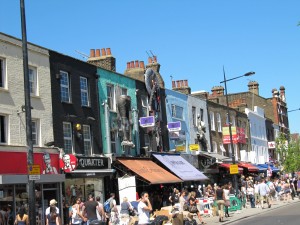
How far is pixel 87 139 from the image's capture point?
26.7 meters

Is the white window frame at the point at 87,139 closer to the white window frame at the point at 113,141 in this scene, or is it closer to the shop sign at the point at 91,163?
the shop sign at the point at 91,163

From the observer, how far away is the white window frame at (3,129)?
69.2ft

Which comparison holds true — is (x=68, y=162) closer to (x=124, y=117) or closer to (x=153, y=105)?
(x=124, y=117)

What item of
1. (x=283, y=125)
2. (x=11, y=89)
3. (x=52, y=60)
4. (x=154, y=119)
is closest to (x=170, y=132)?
(x=154, y=119)

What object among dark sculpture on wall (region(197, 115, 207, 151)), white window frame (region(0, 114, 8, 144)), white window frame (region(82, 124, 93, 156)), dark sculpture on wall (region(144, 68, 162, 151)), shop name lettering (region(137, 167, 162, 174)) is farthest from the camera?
dark sculpture on wall (region(197, 115, 207, 151))

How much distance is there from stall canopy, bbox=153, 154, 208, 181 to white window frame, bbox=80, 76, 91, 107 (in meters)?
6.90

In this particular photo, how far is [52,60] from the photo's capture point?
2458cm

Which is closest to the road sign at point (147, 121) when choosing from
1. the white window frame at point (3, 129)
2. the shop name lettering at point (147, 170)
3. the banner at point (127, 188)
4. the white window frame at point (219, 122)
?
the shop name lettering at point (147, 170)

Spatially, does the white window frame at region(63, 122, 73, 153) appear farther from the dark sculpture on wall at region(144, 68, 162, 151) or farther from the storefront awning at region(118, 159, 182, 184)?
the dark sculpture on wall at region(144, 68, 162, 151)

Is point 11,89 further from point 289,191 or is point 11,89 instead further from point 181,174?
point 289,191

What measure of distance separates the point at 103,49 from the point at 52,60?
7455mm

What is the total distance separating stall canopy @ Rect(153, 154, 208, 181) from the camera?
32125 mm

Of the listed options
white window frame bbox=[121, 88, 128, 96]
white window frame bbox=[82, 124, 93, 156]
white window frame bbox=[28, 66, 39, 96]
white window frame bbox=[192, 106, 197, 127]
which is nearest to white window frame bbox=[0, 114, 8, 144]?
white window frame bbox=[28, 66, 39, 96]

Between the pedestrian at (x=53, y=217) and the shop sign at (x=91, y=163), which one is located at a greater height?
the shop sign at (x=91, y=163)
